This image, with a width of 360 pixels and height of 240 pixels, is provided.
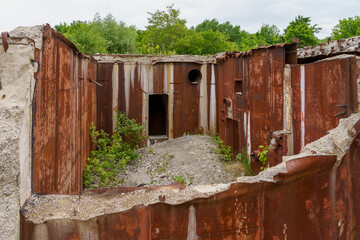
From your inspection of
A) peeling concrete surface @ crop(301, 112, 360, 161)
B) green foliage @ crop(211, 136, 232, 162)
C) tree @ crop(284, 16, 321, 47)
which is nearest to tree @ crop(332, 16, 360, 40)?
tree @ crop(284, 16, 321, 47)

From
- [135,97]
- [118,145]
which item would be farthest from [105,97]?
[118,145]

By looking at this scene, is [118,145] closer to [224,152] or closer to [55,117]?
[224,152]

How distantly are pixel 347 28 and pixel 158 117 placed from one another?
2348 cm

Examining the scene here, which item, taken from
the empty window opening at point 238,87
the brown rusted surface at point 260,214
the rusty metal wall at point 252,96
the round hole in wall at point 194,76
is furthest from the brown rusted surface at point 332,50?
the round hole in wall at point 194,76

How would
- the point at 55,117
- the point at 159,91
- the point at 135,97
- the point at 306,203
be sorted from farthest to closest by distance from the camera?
the point at 159,91
the point at 135,97
the point at 55,117
the point at 306,203

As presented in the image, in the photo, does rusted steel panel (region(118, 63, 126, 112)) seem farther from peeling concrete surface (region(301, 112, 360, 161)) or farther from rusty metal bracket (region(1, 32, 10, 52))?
peeling concrete surface (region(301, 112, 360, 161))

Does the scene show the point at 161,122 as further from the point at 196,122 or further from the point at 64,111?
the point at 64,111

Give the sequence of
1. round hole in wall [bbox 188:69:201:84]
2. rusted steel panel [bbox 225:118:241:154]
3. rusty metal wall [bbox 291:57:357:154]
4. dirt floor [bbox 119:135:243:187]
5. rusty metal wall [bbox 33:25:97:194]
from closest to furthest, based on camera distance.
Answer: rusty metal wall [bbox 33:25:97:194], rusty metal wall [bbox 291:57:357:154], dirt floor [bbox 119:135:243:187], rusted steel panel [bbox 225:118:241:154], round hole in wall [bbox 188:69:201:84]

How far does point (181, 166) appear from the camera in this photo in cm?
763

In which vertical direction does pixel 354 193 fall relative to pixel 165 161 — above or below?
above

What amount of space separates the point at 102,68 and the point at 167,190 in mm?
7782

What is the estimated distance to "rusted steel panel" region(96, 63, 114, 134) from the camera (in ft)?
30.4

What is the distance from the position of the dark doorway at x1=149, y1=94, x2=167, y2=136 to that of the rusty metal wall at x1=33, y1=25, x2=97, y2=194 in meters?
8.58

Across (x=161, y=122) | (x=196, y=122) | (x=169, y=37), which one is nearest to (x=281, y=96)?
(x=196, y=122)
